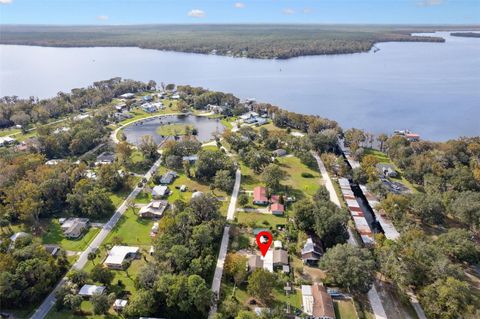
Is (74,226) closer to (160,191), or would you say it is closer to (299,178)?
(160,191)

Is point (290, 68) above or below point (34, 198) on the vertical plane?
above

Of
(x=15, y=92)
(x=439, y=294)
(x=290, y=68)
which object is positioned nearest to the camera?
(x=439, y=294)

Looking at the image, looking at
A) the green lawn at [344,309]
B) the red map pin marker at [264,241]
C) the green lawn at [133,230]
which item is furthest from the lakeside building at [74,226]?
the green lawn at [344,309]

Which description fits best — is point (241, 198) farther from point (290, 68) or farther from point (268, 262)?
point (290, 68)

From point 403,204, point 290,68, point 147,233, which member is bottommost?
point 147,233

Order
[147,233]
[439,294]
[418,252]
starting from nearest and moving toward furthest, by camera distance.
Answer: [439,294], [418,252], [147,233]

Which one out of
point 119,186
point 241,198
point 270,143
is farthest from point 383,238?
point 119,186

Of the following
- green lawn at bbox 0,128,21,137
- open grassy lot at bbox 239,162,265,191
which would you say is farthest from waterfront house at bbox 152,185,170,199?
green lawn at bbox 0,128,21,137

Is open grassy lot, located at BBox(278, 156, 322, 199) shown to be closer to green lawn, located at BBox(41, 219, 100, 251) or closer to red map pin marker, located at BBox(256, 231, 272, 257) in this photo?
red map pin marker, located at BBox(256, 231, 272, 257)
